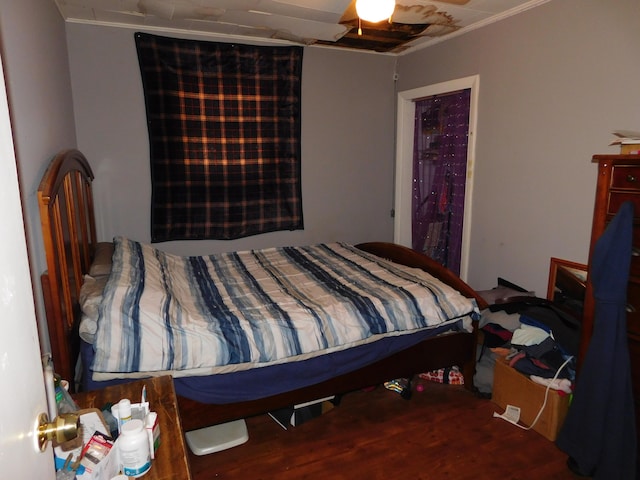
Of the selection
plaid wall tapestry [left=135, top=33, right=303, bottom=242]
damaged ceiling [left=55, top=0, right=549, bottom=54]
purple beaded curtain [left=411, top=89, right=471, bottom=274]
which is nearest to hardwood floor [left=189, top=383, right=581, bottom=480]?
purple beaded curtain [left=411, top=89, right=471, bottom=274]

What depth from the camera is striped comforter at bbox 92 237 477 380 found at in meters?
1.71

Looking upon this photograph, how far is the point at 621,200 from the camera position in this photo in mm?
1688

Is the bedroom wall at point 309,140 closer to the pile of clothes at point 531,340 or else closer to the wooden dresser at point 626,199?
the pile of clothes at point 531,340

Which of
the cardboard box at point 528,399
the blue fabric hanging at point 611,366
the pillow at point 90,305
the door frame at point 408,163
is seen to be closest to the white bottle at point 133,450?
the pillow at point 90,305

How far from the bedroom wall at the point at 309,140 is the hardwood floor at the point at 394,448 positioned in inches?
69.1

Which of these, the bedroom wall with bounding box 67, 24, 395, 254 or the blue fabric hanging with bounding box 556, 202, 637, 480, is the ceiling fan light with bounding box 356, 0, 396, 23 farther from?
the bedroom wall with bounding box 67, 24, 395, 254

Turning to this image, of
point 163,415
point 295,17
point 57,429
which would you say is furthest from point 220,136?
point 57,429

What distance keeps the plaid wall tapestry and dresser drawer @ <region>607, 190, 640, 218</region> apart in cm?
240

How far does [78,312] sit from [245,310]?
0.74 metres

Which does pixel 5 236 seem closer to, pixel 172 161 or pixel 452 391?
pixel 452 391

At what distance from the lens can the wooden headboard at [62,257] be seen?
1471 millimetres

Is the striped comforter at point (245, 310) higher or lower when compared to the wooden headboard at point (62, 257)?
lower

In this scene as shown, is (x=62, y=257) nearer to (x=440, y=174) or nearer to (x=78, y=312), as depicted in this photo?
(x=78, y=312)

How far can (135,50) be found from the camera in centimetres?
307
